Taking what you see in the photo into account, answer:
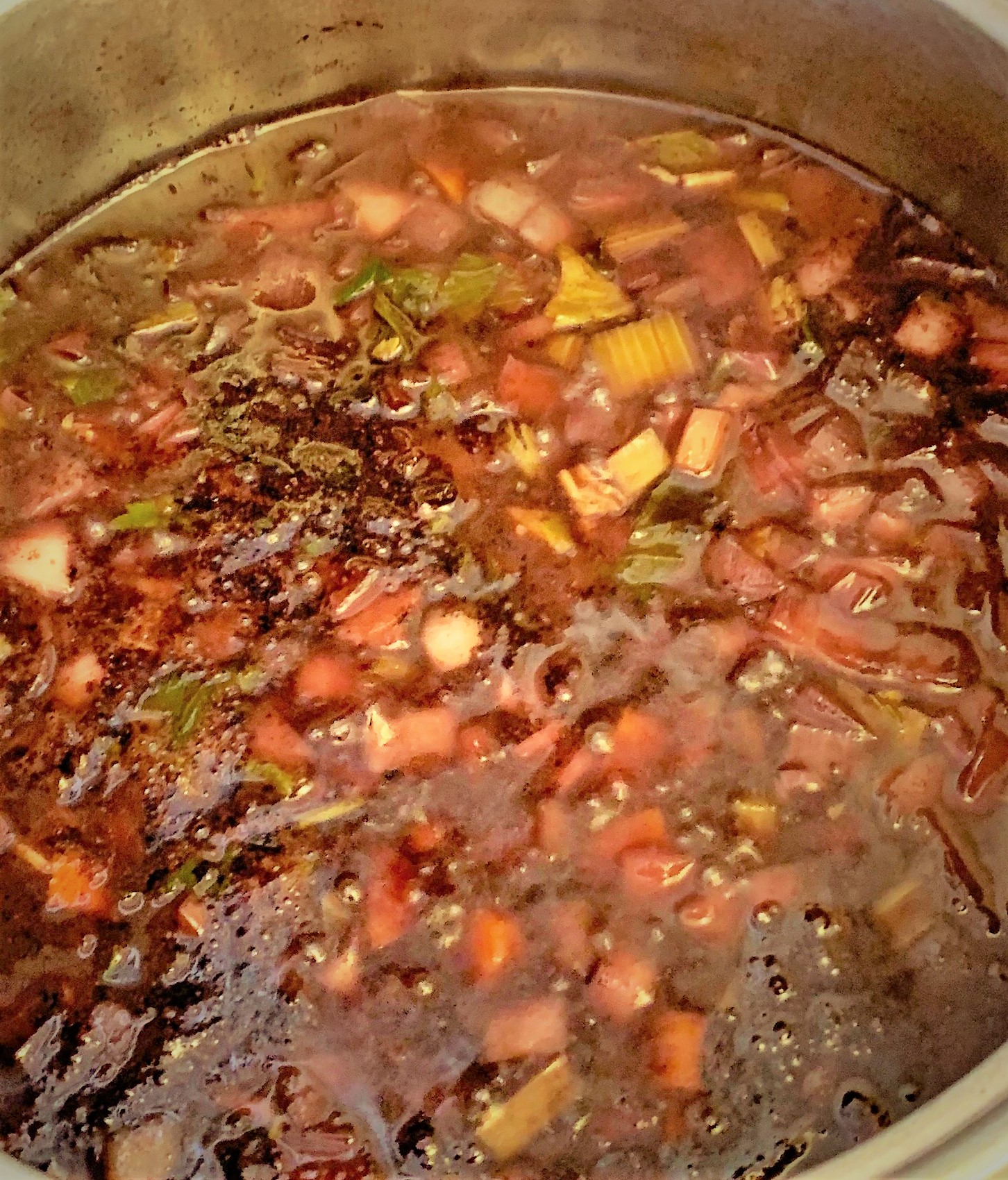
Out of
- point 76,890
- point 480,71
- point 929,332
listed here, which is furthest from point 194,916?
point 480,71

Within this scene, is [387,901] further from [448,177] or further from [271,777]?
[448,177]

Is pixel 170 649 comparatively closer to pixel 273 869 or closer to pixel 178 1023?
pixel 273 869

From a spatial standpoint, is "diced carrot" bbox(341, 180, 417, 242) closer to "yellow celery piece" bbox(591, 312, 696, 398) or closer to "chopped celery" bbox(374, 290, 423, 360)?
"chopped celery" bbox(374, 290, 423, 360)

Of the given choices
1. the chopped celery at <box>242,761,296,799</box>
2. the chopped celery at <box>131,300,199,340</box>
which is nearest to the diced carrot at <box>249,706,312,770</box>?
the chopped celery at <box>242,761,296,799</box>

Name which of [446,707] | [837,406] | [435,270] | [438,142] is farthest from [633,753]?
[438,142]

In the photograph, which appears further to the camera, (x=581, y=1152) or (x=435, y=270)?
(x=435, y=270)

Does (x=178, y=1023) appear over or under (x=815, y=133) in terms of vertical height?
under
